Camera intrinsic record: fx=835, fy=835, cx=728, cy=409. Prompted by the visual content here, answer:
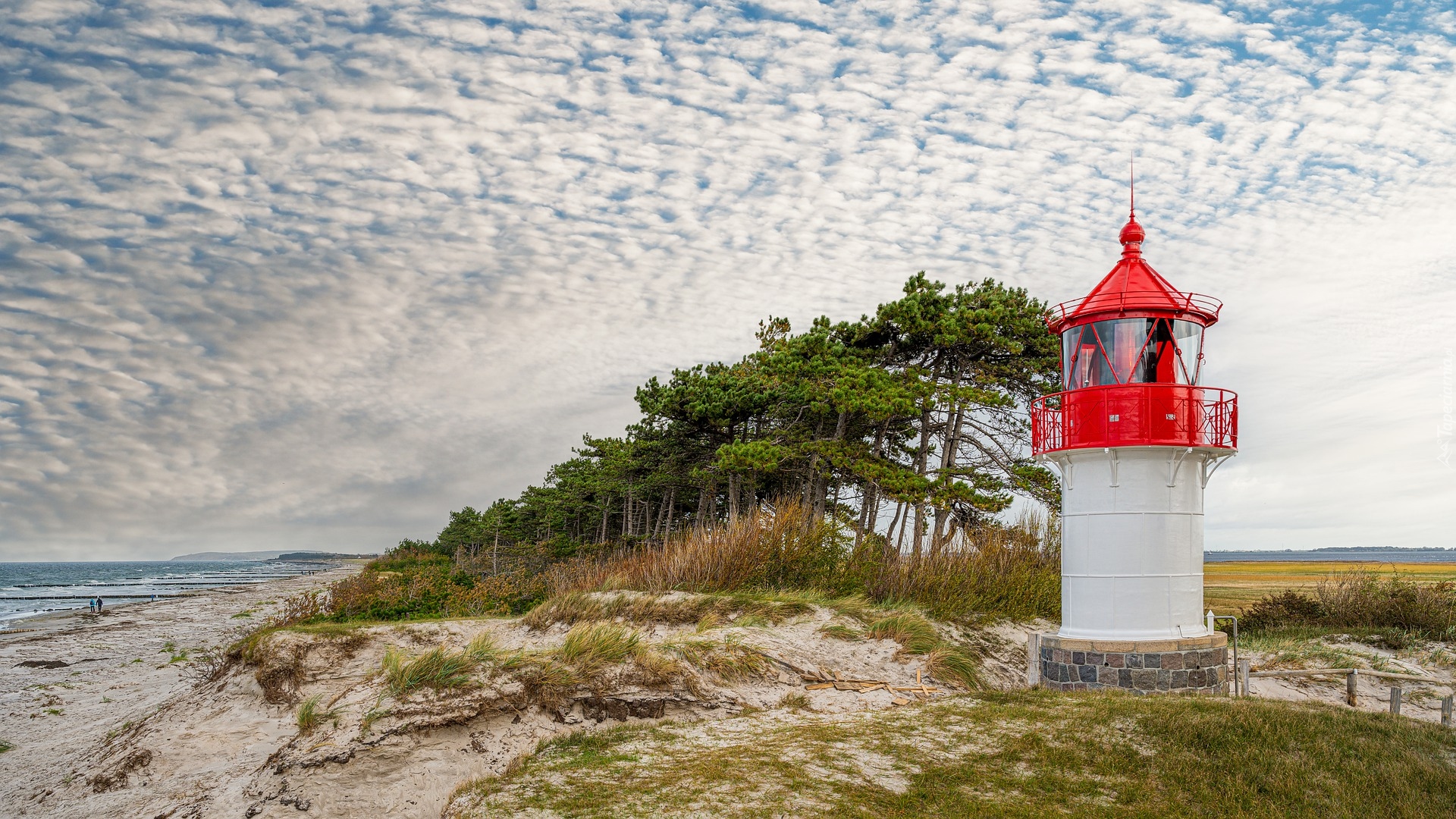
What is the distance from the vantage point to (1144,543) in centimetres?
1037

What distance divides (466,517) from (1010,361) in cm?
6211

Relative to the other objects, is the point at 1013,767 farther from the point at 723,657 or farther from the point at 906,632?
the point at 906,632

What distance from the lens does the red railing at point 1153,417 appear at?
10297 millimetres

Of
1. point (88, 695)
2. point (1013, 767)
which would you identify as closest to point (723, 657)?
point (1013, 767)

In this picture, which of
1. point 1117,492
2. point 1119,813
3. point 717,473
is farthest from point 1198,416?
point 717,473

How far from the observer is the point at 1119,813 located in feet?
21.6

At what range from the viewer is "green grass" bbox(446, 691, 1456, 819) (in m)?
6.58

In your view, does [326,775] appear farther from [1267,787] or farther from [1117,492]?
[1117,492]

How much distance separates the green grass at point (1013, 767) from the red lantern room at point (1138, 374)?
320 cm

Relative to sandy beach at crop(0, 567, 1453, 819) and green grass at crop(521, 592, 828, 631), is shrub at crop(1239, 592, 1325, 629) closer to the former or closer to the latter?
sandy beach at crop(0, 567, 1453, 819)

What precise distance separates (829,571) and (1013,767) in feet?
29.5

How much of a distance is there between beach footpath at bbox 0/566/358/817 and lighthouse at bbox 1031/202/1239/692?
10.0m

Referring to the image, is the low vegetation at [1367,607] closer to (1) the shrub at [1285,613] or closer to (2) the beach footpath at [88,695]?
(1) the shrub at [1285,613]

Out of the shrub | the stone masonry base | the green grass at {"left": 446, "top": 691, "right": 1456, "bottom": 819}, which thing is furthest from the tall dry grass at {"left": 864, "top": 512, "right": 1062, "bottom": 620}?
the green grass at {"left": 446, "top": 691, "right": 1456, "bottom": 819}
